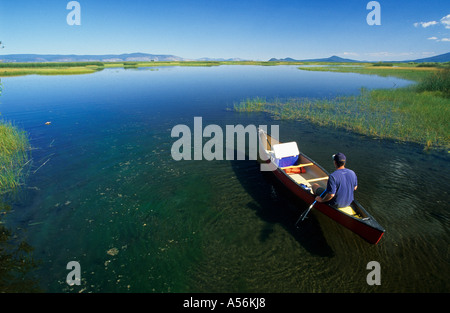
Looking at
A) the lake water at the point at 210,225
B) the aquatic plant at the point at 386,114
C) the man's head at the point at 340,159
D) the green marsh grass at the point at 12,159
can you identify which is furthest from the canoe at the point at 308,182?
the green marsh grass at the point at 12,159

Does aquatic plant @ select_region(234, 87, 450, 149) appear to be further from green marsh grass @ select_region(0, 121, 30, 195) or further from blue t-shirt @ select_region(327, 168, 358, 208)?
green marsh grass @ select_region(0, 121, 30, 195)

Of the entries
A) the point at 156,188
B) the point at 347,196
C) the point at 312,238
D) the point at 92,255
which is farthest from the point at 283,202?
the point at 92,255

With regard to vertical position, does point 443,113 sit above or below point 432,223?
above

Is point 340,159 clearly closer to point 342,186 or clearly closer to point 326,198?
point 342,186

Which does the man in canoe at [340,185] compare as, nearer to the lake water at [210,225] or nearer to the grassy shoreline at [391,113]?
the lake water at [210,225]
